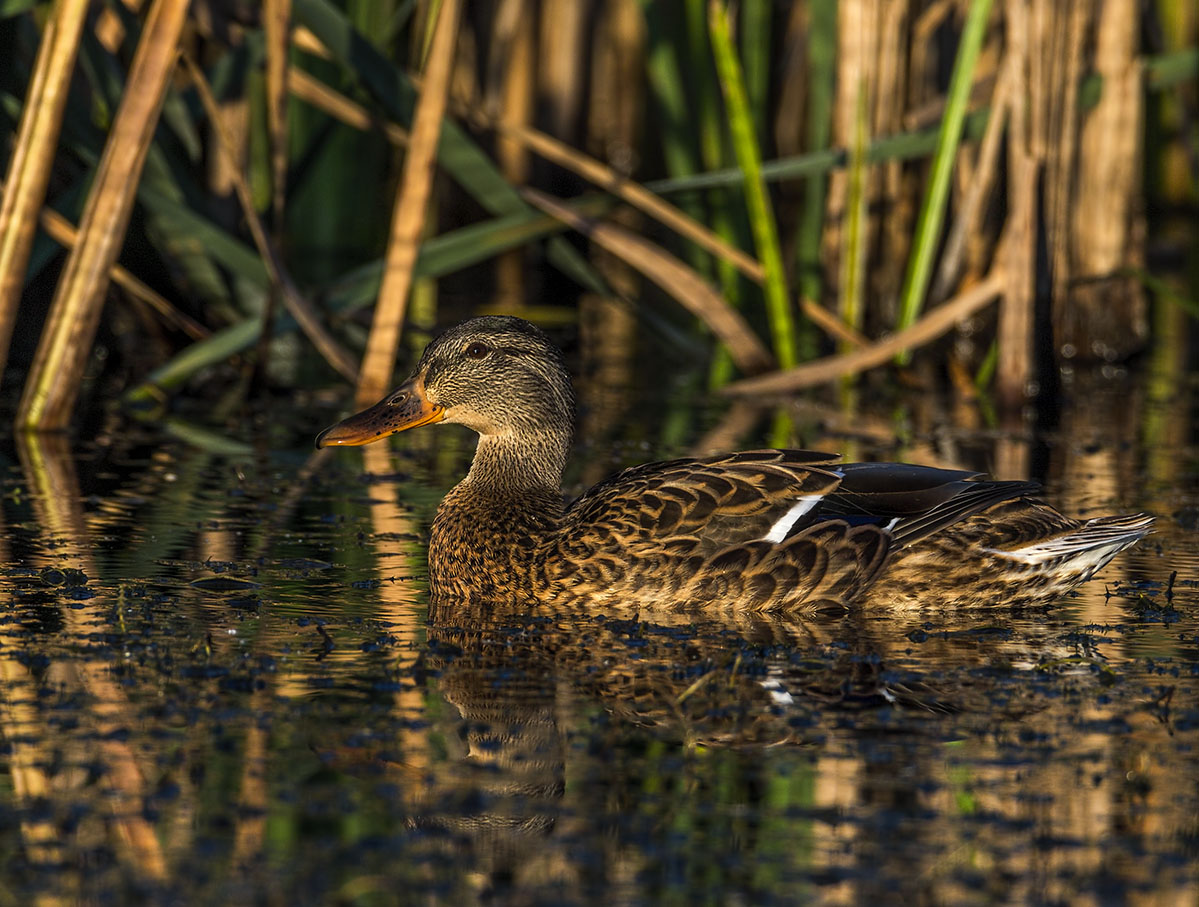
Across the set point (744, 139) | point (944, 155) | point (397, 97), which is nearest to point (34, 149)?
point (397, 97)

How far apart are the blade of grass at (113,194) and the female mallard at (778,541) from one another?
240cm

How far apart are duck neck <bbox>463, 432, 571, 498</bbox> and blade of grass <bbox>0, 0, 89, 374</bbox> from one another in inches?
91.2

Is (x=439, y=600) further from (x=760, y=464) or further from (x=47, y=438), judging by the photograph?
(x=47, y=438)

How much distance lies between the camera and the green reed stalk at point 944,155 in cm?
921

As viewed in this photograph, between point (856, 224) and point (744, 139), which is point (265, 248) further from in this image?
point (856, 224)

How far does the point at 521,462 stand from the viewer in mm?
6918

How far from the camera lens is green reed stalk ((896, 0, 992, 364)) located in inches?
363

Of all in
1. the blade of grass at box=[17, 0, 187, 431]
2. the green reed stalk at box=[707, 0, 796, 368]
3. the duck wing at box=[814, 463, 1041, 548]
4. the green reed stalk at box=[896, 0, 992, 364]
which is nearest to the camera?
the duck wing at box=[814, 463, 1041, 548]

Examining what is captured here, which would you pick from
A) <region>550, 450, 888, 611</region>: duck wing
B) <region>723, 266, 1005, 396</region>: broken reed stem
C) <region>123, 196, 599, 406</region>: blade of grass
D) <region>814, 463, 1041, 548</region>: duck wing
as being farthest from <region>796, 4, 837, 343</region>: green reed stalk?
<region>550, 450, 888, 611</region>: duck wing

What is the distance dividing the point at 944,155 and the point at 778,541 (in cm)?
394

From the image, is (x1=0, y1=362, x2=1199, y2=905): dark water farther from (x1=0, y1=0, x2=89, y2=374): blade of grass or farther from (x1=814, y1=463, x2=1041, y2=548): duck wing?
(x1=0, y1=0, x2=89, y2=374): blade of grass

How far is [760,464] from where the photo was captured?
249 inches

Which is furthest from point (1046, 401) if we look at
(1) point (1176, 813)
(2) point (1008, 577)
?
(1) point (1176, 813)

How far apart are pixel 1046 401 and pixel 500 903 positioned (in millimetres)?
7138
